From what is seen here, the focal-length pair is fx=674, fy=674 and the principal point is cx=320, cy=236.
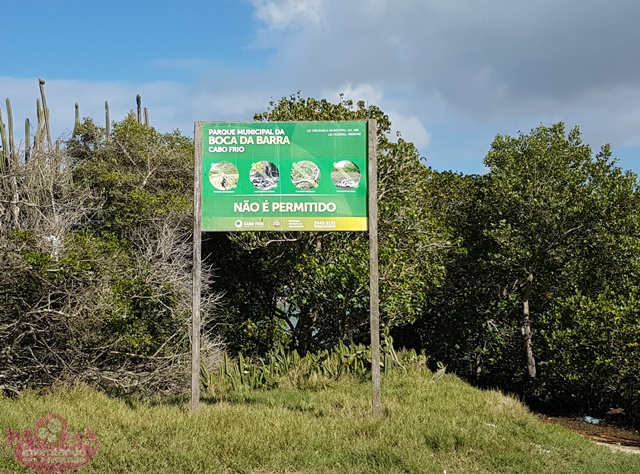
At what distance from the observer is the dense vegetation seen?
1183 centimetres

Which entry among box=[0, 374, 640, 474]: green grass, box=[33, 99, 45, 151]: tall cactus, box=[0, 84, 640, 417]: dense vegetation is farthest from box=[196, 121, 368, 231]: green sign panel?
box=[33, 99, 45, 151]: tall cactus

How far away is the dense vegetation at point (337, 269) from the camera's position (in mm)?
11828

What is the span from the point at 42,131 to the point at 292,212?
34.8ft

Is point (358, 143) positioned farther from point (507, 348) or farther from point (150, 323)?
point (507, 348)

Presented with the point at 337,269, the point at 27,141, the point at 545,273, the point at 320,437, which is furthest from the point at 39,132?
the point at 545,273

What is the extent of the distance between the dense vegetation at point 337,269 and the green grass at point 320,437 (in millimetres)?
2342

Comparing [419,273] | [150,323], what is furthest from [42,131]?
[419,273]

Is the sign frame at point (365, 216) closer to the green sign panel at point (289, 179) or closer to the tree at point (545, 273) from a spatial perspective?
the green sign panel at point (289, 179)

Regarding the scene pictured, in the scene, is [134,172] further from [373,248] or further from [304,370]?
[373,248]

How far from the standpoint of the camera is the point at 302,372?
40.9 feet

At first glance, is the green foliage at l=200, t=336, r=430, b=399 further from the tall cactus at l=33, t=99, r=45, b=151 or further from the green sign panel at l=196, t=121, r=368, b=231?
the tall cactus at l=33, t=99, r=45, b=151

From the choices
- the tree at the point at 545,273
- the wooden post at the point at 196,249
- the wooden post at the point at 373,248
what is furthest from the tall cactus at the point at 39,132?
the tree at the point at 545,273

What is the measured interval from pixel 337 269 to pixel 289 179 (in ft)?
15.3

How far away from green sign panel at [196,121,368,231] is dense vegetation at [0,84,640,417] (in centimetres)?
366
